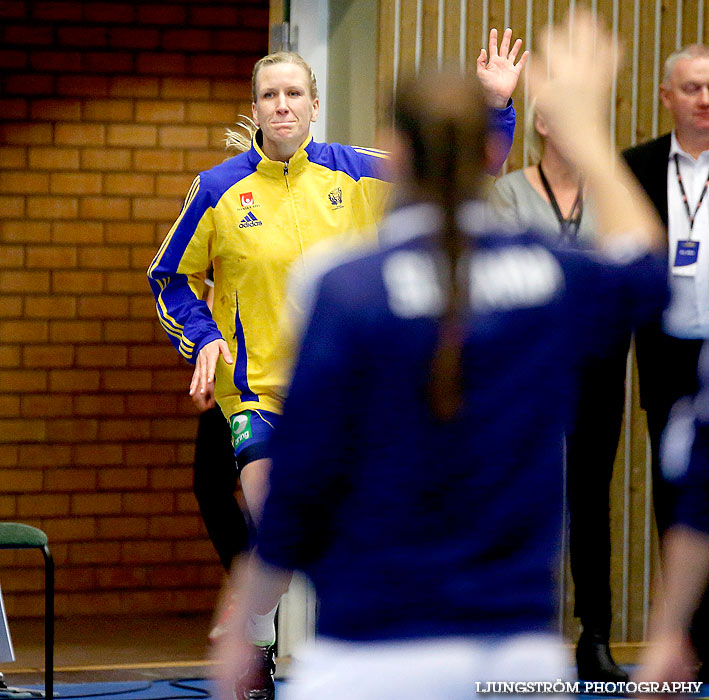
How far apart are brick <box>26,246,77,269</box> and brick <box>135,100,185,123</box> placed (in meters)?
0.77

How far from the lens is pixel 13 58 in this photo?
5848 mm

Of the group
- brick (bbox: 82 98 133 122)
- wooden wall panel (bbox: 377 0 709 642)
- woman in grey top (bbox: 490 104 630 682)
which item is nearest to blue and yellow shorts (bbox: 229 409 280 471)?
woman in grey top (bbox: 490 104 630 682)

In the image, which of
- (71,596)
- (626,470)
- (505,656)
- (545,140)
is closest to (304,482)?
(505,656)

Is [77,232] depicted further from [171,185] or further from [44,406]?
[44,406]

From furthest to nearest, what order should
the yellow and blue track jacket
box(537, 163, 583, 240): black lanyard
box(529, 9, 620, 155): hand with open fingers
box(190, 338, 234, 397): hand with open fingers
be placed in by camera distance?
box(537, 163, 583, 240): black lanyard → the yellow and blue track jacket → box(190, 338, 234, 397): hand with open fingers → box(529, 9, 620, 155): hand with open fingers

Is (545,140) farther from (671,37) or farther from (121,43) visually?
(121,43)

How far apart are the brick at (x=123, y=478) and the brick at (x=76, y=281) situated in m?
Result: 0.91

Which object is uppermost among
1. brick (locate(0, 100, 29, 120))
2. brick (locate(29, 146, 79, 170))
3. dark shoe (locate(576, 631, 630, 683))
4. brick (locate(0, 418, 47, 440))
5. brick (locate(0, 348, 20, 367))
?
brick (locate(0, 100, 29, 120))

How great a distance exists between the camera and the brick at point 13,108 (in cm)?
583

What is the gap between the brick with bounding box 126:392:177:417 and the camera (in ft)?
19.3

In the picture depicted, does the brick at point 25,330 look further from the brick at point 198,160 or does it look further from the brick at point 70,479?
the brick at point 198,160

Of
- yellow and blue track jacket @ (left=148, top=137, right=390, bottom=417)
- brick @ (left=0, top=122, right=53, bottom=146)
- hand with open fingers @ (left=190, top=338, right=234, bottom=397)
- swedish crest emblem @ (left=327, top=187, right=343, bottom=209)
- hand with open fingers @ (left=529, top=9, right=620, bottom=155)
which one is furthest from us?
brick @ (left=0, top=122, right=53, bottom=146)

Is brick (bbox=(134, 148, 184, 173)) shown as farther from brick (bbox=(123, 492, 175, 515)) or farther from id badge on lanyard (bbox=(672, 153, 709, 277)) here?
id badge on lanyard (bbox=(672, 153, 709, 277))

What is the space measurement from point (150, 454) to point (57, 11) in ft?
7.48
